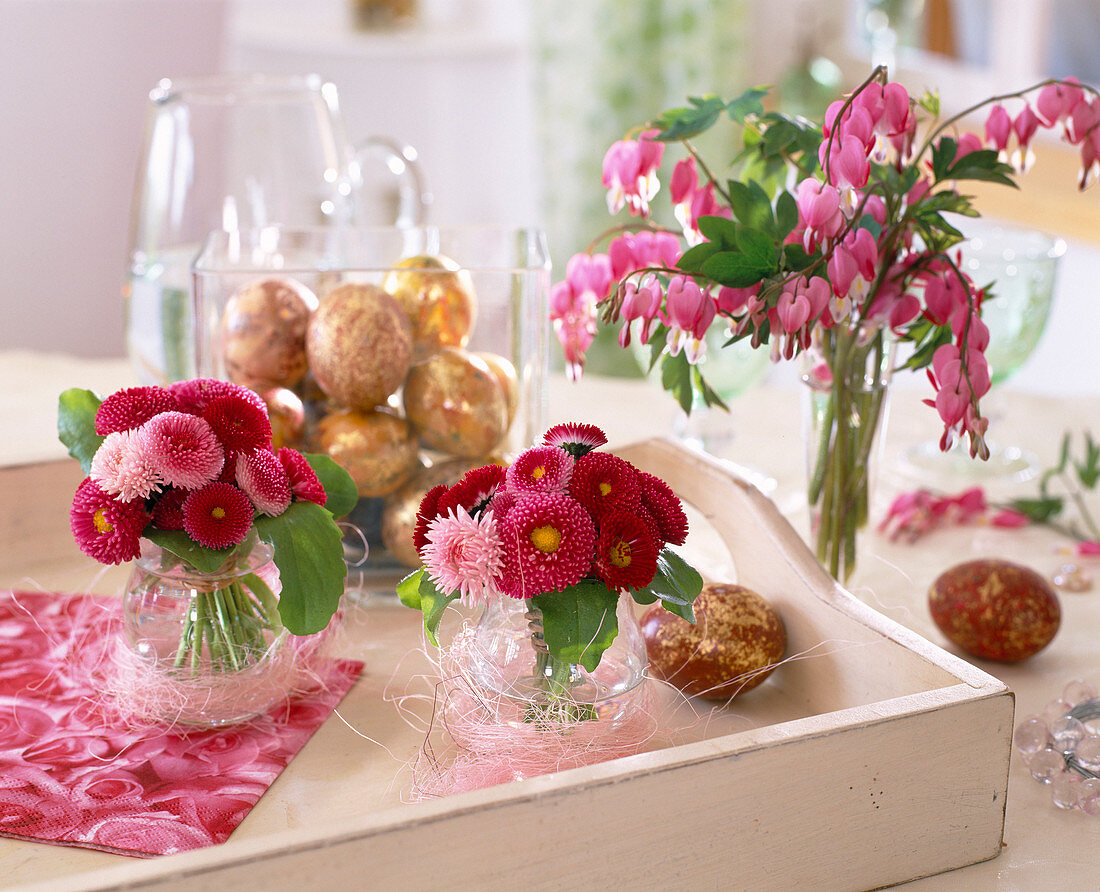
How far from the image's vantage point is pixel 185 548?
48 cm

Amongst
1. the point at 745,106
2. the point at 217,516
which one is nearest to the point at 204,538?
the point at 217,516

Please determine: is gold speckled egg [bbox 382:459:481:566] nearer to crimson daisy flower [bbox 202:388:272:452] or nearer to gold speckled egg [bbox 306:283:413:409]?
gold speckled egg [bbox 306:283:413:409]

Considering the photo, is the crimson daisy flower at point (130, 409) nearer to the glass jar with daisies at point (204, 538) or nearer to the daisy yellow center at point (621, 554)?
the glass jar with daisies at point (204, 538)

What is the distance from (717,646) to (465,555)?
0.55ft

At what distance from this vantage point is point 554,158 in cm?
250

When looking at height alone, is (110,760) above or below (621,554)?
below

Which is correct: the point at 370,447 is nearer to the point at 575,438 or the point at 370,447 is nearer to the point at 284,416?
the point at 284,416

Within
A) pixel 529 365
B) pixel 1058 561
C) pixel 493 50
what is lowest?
pixel 1058 561

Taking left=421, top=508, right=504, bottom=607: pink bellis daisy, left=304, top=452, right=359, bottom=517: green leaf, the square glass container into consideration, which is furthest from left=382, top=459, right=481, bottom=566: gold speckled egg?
left=421, top=508, right=504, bottom=607: pink bellis daisy

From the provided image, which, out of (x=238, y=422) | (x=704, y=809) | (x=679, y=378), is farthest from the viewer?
(x=679, y=378)

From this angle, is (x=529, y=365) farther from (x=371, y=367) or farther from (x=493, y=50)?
(x=493, y=50)

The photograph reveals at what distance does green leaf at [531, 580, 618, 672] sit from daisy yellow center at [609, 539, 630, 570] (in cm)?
1

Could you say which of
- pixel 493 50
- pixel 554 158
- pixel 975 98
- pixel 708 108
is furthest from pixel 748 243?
pixel 493 50

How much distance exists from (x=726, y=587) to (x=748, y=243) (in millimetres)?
171
